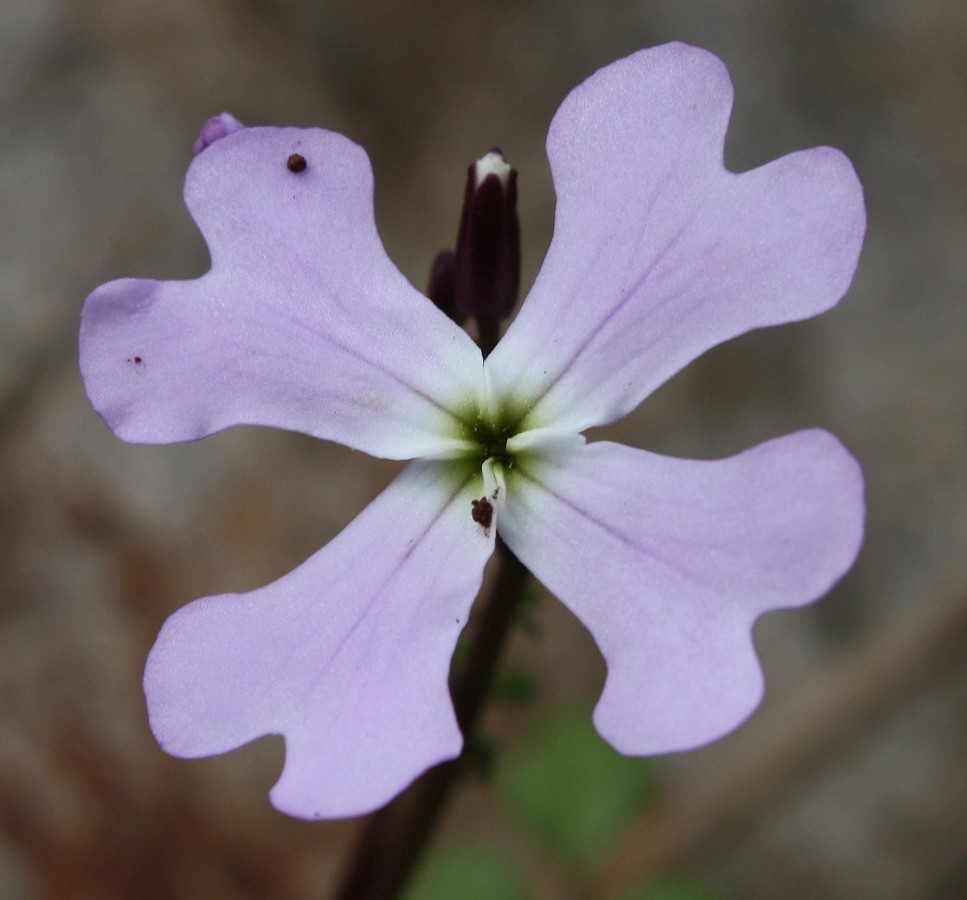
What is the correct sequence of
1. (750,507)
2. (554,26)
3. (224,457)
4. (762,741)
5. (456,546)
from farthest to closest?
(554,26), (762,741), (224,457), (456,546), (750,507)

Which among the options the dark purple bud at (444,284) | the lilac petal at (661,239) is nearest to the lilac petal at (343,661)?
the lilac petal at (661,239)

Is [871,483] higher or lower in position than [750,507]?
higher

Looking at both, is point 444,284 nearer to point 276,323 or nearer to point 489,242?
point 489,242

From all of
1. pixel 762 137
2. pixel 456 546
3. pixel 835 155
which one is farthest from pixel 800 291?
pixel 762 137

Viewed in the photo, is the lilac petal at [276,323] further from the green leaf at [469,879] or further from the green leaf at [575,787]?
the green leaf at [469,879]

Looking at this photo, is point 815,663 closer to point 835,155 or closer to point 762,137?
point 762,137

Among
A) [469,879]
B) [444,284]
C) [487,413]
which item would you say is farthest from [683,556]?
[469,879]
